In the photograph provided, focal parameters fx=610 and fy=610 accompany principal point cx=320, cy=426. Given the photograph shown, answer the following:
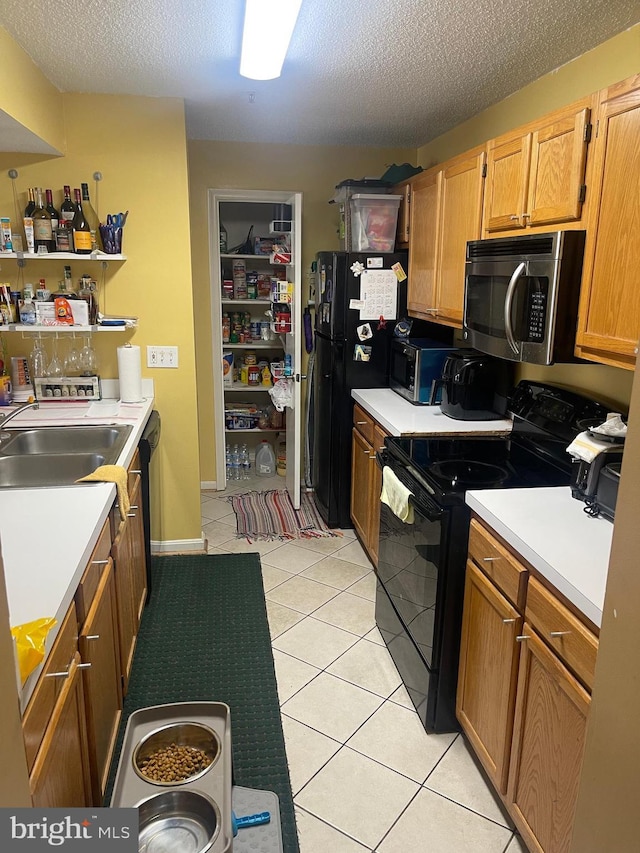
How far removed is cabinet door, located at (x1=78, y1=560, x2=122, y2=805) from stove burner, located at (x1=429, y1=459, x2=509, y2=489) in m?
1.13

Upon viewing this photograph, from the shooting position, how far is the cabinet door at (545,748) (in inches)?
54.1

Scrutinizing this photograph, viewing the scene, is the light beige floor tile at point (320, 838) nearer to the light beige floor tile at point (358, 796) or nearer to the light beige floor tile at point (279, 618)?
the light beige floor tile at point (358, 796)

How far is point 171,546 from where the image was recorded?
345cm

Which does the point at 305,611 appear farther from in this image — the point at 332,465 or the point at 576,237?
the point at 576,237

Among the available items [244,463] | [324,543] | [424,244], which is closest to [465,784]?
[324,543]

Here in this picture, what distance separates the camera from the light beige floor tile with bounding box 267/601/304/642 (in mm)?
2744

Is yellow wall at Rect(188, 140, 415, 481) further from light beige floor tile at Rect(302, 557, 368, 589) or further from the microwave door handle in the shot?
the microwave door handle

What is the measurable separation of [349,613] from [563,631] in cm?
159

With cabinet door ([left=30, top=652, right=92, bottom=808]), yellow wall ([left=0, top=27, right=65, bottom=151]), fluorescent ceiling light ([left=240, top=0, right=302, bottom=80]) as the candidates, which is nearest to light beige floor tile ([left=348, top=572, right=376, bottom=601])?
cabinet door ([left=30, top=652, right=92, bottom=808])

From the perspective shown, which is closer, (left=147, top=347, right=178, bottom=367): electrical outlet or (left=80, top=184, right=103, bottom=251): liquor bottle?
(left=80, top=184, right=103, bottom=251): liquor bottle

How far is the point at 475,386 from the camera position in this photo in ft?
9.33

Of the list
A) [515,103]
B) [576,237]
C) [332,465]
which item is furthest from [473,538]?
[515,103]

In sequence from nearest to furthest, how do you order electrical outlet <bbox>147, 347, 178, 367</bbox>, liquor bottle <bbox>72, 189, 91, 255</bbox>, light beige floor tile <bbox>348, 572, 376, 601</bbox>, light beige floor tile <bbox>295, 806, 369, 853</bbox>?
light beige floor tile <bbox>295, 806, 369, 853</bbox>
liquor bottle <bbox>72, 189, 91, 255</bbox>
light beige floor tile <bbox>348, 572, 376, 601</bbox>
electrical outlet <bbox>147, 347, 178, 367</bbox>

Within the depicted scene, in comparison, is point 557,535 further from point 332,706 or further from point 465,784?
point 332,706
